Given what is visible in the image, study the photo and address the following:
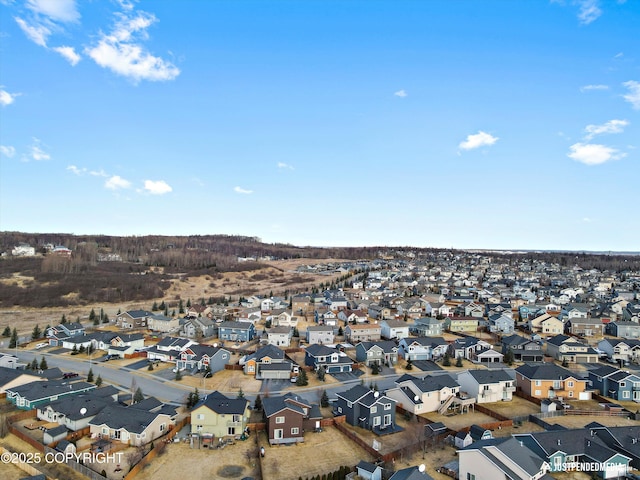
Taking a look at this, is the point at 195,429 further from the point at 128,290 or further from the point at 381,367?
the point at 128,290

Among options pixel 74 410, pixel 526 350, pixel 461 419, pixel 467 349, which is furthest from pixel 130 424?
pixel 526 350

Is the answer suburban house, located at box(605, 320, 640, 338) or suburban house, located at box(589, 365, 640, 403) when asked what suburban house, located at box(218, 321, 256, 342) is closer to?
suburban house, located at box(589, 365, 640, 403)

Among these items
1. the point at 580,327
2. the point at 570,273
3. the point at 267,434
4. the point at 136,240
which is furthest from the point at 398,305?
the point at 136,240

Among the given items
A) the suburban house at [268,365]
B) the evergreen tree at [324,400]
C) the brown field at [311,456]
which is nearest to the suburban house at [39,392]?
the suburban house at [268,365]

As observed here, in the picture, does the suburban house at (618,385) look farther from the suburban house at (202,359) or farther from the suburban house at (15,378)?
the suburban house at (15,378)

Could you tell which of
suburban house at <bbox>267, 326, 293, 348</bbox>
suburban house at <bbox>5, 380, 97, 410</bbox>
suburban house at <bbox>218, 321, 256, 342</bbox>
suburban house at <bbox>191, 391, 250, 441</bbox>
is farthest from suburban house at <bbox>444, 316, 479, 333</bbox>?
suburban house at <bbox>5, 380, 97, 410</bbox>

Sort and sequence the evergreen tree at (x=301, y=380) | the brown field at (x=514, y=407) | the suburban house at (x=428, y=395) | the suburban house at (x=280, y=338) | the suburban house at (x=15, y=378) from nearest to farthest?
the suburban house at (x=428, y=395) → the brown field at (x=514, y=407) → the suburban house at (x=15, y=378) → the evergreen tree at (x=301, y=380) → the suburban house at (x=280, y=338)

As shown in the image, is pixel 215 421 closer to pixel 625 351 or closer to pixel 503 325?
pixel 625 351
